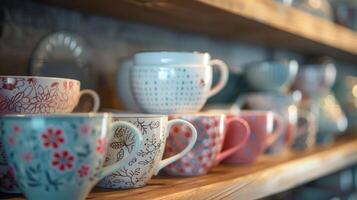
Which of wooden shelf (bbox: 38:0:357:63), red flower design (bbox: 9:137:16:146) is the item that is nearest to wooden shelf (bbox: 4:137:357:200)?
red flower design (bbox: 9:137:16:146)

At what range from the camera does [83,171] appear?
0.42m

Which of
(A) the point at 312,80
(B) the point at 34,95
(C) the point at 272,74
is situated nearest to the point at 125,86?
(B) the point at 34,95

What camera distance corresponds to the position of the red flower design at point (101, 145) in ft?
1.40

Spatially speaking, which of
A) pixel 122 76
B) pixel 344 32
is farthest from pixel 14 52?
pixel 344 32

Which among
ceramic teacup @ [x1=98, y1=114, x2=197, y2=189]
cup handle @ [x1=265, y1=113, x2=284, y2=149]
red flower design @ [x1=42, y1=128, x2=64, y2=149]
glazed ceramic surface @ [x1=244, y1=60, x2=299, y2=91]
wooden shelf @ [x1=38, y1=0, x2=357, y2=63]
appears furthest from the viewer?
glazed ceramic surface @ [x1=244, y1=60, x2=299, y2=91]

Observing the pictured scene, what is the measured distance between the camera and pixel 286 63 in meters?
0.95

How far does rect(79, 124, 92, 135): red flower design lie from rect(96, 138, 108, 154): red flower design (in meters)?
0.02

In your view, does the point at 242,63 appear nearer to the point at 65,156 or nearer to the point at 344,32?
the point at 344,32

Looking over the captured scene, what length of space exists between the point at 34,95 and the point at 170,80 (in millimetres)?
183

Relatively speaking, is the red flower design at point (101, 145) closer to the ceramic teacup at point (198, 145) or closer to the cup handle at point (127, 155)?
the cup handle at point (127, 155)

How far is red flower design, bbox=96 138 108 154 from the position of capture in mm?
428

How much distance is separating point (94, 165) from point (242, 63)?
760 mm

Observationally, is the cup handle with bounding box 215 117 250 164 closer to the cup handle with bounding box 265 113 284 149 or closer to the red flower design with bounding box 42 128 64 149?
the cup handle with bounding box 265 113 284 149

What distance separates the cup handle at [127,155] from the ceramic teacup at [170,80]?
0.40ft
